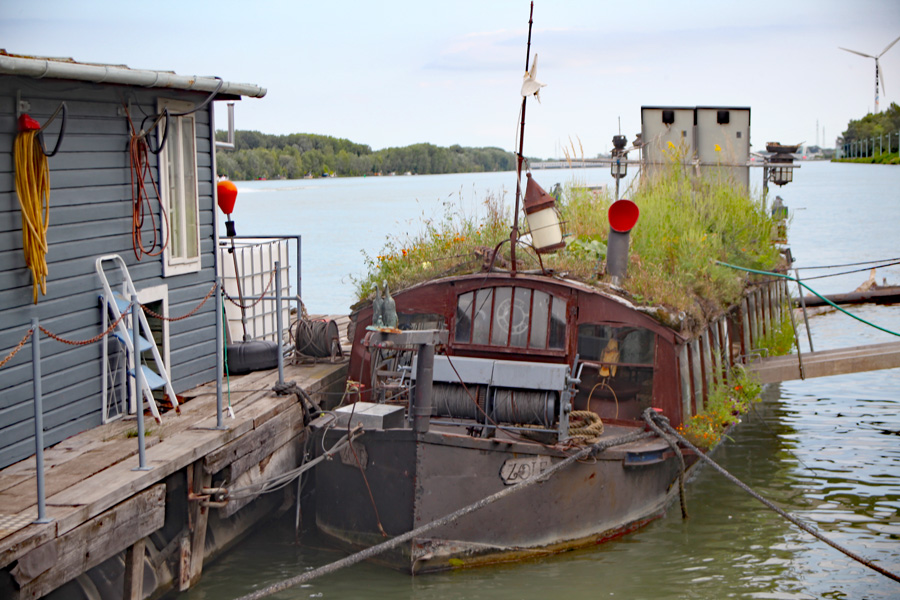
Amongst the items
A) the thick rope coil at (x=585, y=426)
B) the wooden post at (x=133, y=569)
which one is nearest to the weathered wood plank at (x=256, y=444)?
the wooden post at (x=133, y=569)

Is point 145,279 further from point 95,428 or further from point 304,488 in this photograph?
point 304,488

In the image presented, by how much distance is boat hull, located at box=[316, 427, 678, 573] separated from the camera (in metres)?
7.95

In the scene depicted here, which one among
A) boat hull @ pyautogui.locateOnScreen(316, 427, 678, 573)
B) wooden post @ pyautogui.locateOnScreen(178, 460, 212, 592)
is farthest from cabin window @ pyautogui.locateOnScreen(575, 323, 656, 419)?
wooden post @ pyautogui.locateOnScreen(178, 460, 212, 592)

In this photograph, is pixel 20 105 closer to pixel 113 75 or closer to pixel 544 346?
pixel 113 75

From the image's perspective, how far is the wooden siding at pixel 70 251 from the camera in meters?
7.41

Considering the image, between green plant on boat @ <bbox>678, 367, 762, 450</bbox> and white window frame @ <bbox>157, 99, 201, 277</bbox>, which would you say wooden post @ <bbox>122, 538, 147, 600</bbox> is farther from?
green plant on boat @ <bbox>678, 367, 762, 450</bbox>

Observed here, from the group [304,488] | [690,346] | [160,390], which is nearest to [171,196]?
[160,390]

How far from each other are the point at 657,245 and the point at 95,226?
21.0 feet

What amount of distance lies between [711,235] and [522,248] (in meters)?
2.97

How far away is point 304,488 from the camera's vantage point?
406 inches

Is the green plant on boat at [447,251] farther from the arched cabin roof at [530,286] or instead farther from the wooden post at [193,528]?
the wooden post at [193,528]

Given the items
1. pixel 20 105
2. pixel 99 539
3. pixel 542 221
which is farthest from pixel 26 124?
pixel 542 221

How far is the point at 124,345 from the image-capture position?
8711 millimetres

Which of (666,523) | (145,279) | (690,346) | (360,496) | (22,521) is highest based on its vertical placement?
(145,279)
